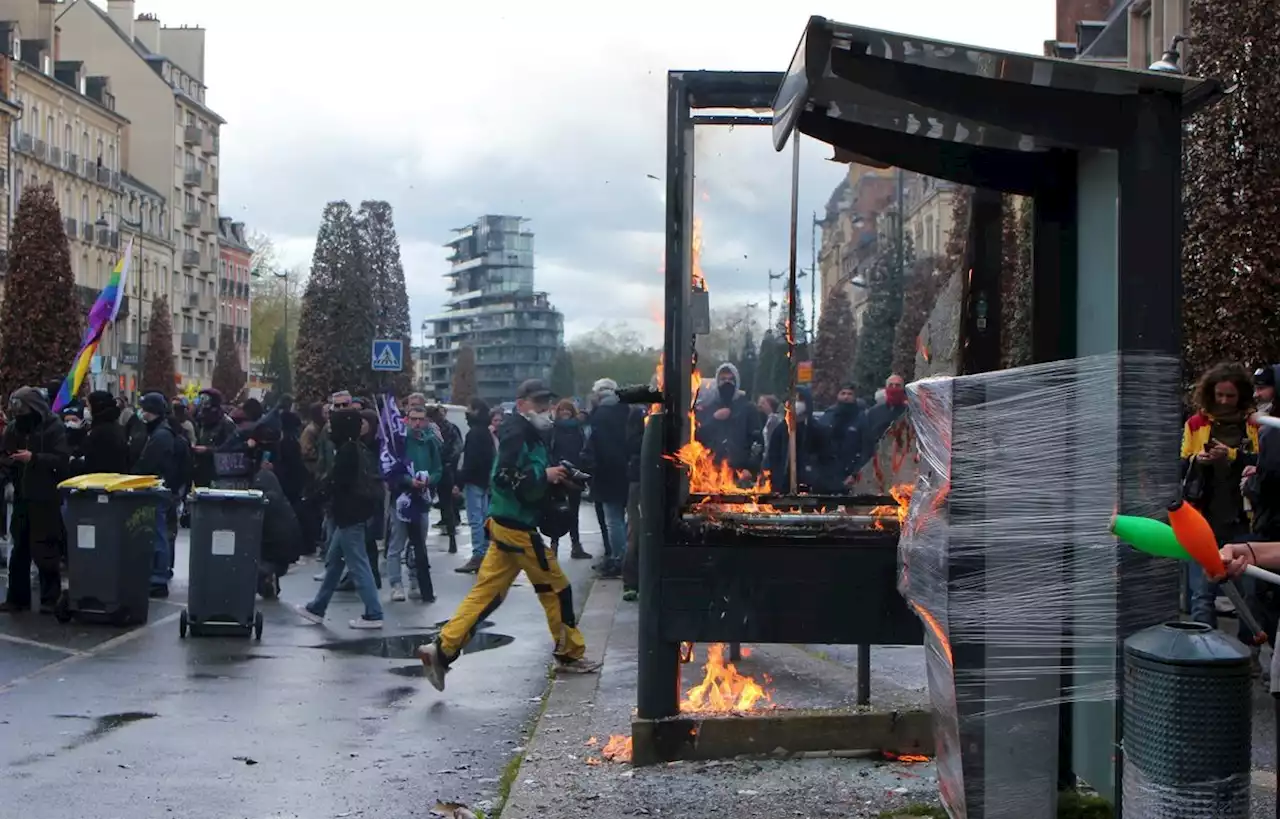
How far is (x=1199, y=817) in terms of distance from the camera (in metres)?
4.26

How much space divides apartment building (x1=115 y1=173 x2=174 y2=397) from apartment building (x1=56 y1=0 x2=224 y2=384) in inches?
55.2

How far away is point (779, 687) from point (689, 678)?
53 centimetres

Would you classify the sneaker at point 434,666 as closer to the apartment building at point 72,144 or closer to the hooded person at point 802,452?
the hooded person at point 802,452

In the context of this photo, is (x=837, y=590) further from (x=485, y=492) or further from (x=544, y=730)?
(x=485, y=492)

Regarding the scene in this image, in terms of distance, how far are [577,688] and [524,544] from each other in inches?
39.7

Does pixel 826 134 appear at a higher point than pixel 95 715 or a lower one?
higher

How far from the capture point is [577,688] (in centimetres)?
952

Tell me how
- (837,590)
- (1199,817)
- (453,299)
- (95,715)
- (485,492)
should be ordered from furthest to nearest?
(453,299)
(485,492)
(95,715)
(837,590)
(1199,817)

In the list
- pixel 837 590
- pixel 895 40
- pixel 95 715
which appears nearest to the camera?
pixel 895 40

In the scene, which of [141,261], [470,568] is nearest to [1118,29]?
[470,568]

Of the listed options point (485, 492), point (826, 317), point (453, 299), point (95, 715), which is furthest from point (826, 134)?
point (453, 299)

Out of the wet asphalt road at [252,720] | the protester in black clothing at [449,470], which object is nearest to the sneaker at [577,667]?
the wet asphalt road at [252,720]

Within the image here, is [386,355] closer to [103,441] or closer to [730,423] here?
[103,441]

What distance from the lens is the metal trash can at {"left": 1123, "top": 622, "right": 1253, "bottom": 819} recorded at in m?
4.24
